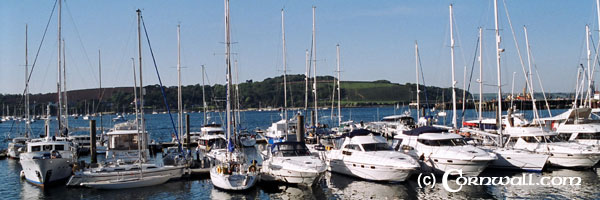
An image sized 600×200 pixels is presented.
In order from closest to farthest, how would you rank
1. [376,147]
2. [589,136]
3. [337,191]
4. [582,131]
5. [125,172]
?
[337,191]
[125,172]
[376,147]
[589,136]
[582,131]

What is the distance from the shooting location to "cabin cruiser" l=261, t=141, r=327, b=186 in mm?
26922

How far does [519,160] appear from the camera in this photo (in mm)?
31141

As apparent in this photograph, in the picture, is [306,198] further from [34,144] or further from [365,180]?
[34,144]

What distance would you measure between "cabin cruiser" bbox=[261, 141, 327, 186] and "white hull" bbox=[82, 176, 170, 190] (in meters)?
5.93

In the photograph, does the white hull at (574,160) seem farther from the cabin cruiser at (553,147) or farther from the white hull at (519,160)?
the white hull at (519,160)

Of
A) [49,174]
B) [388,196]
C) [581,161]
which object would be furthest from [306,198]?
[581,161]

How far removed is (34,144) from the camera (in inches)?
1291

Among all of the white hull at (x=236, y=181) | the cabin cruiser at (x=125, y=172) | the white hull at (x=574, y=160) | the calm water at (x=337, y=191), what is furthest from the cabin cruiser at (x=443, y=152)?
the cabin cruiser at (x=125, y=172)

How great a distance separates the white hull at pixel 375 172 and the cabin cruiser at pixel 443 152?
129 inches

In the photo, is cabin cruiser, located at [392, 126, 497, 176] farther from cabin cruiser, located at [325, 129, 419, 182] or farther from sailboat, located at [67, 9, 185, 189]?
sailboat, located at [67, 9, 185, 189]

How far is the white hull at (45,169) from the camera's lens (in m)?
28.9

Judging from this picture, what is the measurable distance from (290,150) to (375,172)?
200 inches

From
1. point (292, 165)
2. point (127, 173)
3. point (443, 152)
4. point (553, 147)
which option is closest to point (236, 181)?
point (292, 165)

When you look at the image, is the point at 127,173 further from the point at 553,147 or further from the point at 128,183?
the point at 553,147
